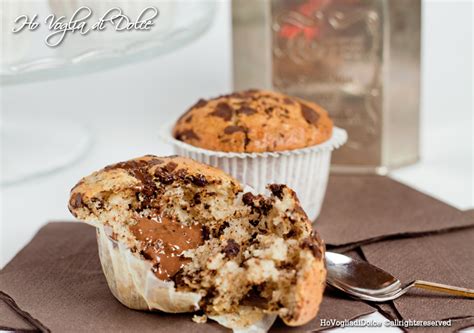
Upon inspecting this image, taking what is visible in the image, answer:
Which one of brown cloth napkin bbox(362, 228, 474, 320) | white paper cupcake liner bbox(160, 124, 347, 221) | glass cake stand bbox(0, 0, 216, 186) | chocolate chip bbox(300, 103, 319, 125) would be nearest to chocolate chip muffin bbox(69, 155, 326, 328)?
brown cloth napkin bbox(362, 228, 474, 320)

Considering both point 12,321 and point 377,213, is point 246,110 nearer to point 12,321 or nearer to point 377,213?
point 377,213

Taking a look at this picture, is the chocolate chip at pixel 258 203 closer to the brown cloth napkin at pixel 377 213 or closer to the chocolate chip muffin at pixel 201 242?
the chocolate chip muffin at pixel 201 242

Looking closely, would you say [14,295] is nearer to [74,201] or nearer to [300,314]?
[74,201]

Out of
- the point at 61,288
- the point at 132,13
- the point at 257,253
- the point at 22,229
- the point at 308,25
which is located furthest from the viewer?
the point at 308,25

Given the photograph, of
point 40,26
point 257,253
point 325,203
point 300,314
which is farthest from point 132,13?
point 300,314

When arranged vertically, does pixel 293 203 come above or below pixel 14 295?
above

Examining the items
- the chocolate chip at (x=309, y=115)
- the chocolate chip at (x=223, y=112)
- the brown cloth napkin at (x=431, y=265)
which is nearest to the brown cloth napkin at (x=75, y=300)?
the brown cloth napkin at (x=431, y=265)
